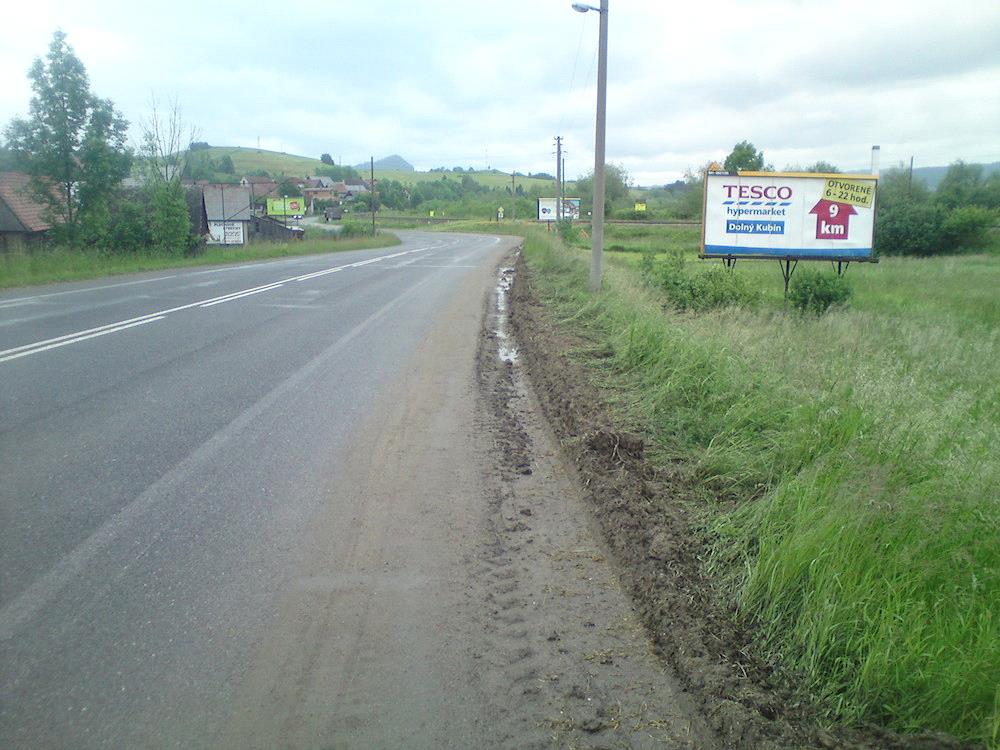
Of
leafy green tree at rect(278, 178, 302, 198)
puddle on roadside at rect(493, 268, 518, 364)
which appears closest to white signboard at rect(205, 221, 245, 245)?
puddle on roadside at rect(493, 268, 518, 364)

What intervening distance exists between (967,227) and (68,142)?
46842 millimetres

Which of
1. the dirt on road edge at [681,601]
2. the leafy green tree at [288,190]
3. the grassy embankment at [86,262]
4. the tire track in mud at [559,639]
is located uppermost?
the leafy green tree at [288,190]

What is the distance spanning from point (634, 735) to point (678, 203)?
60.9 m

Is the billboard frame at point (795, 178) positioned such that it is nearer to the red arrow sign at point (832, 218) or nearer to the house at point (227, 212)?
the red arrow sign at point (832, 218)

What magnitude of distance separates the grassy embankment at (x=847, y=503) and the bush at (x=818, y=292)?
33.9ft

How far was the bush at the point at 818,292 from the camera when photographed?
2158 cm

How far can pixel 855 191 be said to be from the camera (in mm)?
23469

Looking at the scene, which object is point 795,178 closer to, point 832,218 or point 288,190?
point 832,218

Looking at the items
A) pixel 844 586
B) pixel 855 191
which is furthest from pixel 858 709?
pixel 855 191

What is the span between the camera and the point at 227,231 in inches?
2483

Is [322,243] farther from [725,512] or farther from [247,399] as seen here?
[725,512]

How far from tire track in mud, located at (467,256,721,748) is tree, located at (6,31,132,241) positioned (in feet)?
100

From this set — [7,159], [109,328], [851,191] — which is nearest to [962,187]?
[851,191]

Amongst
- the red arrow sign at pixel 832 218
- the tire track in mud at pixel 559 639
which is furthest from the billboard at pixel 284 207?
the tire track in mud at pixel 559 639
